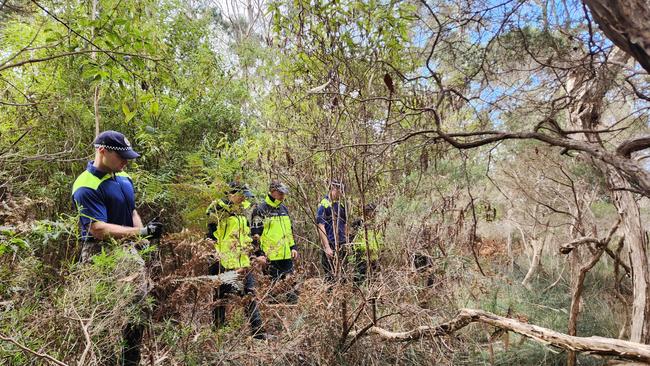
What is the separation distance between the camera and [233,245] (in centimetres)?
325

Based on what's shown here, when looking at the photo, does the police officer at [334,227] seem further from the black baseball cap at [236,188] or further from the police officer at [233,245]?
the black baseball cap at [236,188]

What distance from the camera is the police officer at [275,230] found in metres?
4.17

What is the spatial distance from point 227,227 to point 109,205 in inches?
41.6

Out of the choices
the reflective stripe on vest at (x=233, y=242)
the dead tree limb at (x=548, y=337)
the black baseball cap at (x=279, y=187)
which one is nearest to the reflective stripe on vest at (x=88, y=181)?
the reflective stripe on vest at (x=233, y=242)

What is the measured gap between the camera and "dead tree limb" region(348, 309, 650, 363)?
1998 millimetres

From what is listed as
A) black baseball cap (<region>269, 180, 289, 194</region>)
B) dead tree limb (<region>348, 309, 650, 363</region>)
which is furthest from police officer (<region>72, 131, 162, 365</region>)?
dead tree limb (<region>348, 309, 650, 363</region>)

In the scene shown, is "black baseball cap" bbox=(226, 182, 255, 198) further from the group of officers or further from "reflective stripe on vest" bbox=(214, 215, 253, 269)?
"reflective stripe on vest" bbox=(214, 215, 253, 269)

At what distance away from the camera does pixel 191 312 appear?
266cm

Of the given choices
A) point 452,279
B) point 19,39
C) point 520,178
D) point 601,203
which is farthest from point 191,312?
point 601,203

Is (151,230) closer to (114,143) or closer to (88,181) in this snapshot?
(88,181)

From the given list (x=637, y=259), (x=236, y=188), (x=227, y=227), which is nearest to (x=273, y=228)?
(x=227, y=227)

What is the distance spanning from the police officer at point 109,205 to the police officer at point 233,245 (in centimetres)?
63

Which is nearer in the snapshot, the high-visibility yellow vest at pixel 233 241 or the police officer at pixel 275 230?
the high-visibility yellow vest at pixel 233 241

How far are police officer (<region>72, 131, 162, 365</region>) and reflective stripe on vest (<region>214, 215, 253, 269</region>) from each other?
2.17 feet
